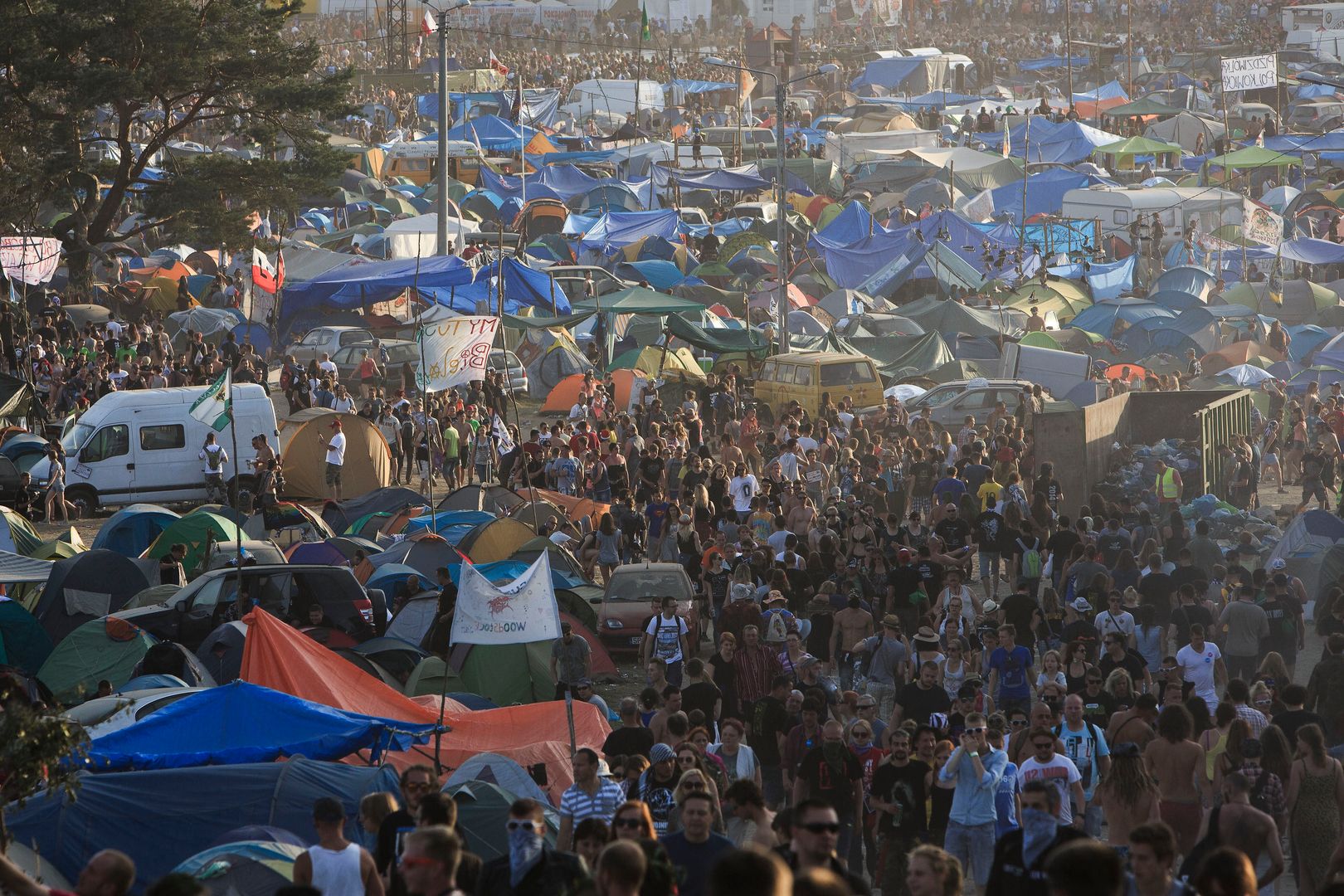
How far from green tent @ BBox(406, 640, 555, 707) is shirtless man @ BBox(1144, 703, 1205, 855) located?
6259 millimetres

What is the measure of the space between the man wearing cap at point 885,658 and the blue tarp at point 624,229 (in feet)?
100

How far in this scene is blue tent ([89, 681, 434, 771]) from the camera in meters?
10.6

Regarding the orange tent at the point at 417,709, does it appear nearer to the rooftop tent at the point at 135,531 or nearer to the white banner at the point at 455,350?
the rooftop tent at the point at 135,531

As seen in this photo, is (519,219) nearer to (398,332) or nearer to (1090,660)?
(398,332)

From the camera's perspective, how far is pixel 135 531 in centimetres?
1952

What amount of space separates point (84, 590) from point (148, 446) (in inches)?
300

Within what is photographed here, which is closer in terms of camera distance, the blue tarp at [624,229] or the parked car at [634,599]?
the parked car at [634,599]

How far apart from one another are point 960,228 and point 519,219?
430 inches

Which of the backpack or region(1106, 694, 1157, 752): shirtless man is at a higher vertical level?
region(1106, 694, 1157, 752): shirtless man

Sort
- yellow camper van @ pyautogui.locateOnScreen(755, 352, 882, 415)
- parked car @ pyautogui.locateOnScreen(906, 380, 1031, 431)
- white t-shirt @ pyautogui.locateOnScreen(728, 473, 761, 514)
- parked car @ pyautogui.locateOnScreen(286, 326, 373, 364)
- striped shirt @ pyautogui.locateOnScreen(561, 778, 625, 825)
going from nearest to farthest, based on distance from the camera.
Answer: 1. striped shirt @ pyautogui.locateOnScreen(561, 778, 625, 825)
2. white t-shirt @ pyautogui.locateOnScreen(728, 473, 761, 514)
3. parked car @ pyautogui.locateOnScreen(906, 380, 1031, 431)
4. yellow camper van @ pyautogui.locateOnScreen(755, 352, 882, 415)
5. parked car @ pyautogui.locateOnScreen(286, 326, 373, 364)

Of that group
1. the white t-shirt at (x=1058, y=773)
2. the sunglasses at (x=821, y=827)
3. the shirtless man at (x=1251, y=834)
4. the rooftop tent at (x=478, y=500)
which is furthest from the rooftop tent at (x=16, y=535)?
the sunglasses at (x=821, y=827)

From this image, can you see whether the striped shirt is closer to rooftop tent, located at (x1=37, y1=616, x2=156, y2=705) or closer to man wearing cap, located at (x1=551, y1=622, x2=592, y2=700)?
man wearing cap, located at (x1=551, y1=622, x2=592, y2=700)

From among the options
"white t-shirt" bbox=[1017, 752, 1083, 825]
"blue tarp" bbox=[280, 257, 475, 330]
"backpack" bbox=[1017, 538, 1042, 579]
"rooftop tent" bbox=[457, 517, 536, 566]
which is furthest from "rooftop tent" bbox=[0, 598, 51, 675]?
"blue tarp" bbox=[280, 257, 475, 330]

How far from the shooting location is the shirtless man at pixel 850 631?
532 inches
